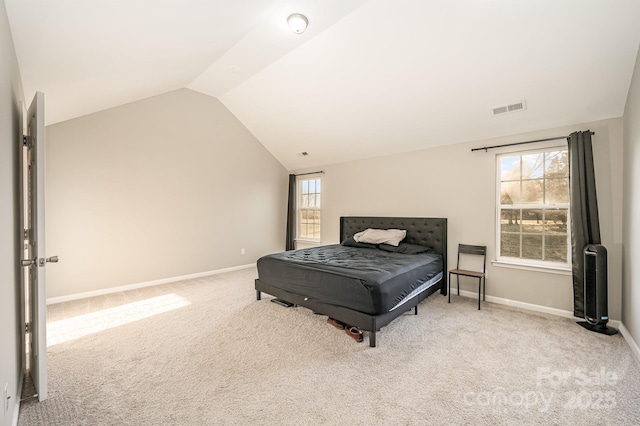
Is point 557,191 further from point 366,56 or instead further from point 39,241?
point 39,241

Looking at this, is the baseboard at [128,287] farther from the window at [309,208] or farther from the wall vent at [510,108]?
the wall vent at [510,108]

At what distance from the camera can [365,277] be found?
274cm

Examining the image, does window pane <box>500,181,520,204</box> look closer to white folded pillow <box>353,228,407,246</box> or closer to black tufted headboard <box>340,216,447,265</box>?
→ black tufted headboard <box>340,216,447,265</box>

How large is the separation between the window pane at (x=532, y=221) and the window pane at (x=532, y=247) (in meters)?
0.09

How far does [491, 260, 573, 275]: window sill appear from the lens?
3404 millimetres

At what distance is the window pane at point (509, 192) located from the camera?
3.85 metres

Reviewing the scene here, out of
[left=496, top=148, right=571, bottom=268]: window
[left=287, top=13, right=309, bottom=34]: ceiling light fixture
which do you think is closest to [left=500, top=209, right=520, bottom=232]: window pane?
[left=496, top=148, right=571, bottom=268]: window

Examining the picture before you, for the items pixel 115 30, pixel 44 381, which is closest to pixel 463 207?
pixel 115 30

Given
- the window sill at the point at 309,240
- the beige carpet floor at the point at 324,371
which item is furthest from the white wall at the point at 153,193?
the beige carpet floor at the point at 324,371

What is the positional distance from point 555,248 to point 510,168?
115 centimetres

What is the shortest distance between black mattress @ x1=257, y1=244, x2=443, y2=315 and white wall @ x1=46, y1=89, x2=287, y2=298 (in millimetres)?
2087

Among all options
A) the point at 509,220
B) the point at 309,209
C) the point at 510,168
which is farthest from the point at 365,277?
the point at 309,209

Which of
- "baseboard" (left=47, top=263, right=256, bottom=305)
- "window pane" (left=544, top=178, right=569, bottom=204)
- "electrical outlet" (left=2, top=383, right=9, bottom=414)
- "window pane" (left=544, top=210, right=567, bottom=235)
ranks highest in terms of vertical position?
"window pane" (left=544, top=178, right=569, bottom=204)

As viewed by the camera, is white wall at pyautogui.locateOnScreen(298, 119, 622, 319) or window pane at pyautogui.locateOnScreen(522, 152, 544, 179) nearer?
white wall at pyautogui.locateOnScreen(298, 119, 622, 319)
